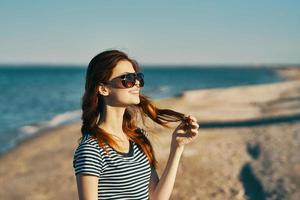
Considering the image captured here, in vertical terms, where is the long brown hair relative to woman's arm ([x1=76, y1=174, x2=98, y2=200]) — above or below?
above

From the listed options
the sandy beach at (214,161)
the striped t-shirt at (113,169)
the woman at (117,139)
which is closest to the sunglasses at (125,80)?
the woman at (117,139)

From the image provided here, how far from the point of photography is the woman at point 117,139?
3.01 m

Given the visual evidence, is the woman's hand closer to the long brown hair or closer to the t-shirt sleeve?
the long brown hair

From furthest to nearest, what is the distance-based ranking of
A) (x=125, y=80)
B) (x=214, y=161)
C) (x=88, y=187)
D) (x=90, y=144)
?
(x=214, y=161), (x=125, y=80), (x=90, y=144), (x=88, y=187)

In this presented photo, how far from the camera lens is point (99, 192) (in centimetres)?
308

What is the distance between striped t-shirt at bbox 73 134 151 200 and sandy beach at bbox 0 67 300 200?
267cm

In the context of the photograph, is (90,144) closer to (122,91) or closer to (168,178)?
(122,91)

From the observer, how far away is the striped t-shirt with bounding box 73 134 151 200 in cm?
298

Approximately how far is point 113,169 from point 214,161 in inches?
405

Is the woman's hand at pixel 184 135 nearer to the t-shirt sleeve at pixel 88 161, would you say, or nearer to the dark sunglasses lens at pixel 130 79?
the dark sunglasses lens at pixel 130 79

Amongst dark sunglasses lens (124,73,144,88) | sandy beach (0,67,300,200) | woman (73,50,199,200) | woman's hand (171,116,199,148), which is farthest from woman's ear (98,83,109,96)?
sandy beach (0,67,300,200)

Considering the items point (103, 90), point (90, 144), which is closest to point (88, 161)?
point (90, 144)

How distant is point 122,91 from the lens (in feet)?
11.0

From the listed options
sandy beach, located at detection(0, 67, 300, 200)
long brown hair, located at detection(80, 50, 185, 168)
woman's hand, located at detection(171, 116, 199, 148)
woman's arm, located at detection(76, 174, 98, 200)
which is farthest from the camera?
sandy beach, located at detection(0, 67, 300, 200)
